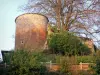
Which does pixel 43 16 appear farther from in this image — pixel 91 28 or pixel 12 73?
pixel 12 73

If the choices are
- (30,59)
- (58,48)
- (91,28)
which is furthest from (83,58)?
(91,28)

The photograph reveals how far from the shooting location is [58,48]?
31469 mm

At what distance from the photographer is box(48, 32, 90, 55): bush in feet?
101

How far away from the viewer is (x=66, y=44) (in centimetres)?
3098

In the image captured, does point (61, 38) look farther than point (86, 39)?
No

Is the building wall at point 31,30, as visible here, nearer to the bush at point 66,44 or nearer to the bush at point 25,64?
the bush at point 66,44

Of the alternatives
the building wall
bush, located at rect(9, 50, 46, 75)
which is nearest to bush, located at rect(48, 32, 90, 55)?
the building wall

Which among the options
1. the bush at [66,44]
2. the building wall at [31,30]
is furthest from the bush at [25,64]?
the building wall at [31,30]

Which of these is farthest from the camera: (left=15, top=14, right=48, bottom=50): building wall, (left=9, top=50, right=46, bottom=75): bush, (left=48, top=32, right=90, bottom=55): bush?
(left=15, top=14, right=48, bottom=50): building wall

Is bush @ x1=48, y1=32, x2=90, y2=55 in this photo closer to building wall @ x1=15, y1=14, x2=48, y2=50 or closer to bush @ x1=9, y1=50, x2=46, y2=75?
building wall @ x1=15, y1=14, x2=48, y2=50

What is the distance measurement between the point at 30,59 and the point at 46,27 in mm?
14957

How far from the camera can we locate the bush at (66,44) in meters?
30.7

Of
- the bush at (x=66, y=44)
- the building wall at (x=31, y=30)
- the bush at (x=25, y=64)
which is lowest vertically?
the bush at (x=25, y=64)

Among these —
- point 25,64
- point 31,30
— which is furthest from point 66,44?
point 25,64
